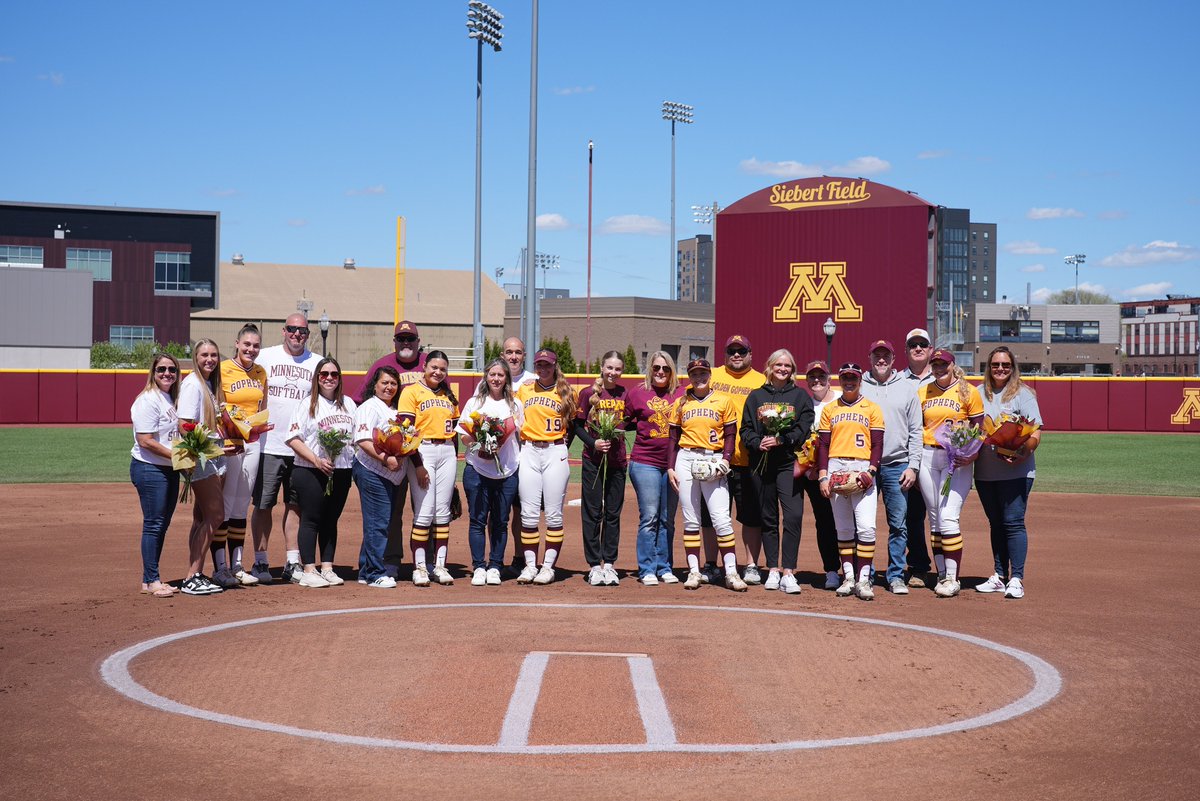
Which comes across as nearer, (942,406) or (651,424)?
(942,406)

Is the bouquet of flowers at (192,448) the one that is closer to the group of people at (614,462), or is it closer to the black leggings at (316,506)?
the group of people at (614,462)

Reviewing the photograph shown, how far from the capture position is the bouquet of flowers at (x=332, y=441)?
8.73 metres

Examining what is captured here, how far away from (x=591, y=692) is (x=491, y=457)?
3.41 metres

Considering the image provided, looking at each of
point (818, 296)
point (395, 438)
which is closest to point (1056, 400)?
point (818, 296)

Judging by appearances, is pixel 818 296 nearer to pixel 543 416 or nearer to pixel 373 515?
pixel 543 416

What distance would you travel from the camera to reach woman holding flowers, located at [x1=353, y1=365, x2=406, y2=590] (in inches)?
350

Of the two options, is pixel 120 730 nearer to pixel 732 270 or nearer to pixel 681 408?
pixel 681 408

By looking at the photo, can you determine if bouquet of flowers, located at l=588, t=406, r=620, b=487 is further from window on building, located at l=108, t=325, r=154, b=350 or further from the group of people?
window on building, located at l=108, t=325, r=154, b=350

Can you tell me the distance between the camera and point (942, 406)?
357 inches

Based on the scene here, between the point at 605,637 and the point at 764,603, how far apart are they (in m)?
1.78

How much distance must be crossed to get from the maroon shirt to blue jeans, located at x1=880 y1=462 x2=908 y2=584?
1716mm

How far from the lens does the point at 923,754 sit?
504 cm

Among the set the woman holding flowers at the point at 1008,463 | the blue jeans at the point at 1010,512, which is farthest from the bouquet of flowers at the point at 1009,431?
the blue jeans at the point at 1010,512

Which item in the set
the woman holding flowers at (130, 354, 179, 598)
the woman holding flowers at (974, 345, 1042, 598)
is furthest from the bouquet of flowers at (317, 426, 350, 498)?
→ the woman holding flowers at (974, 345, 1042, 598)
